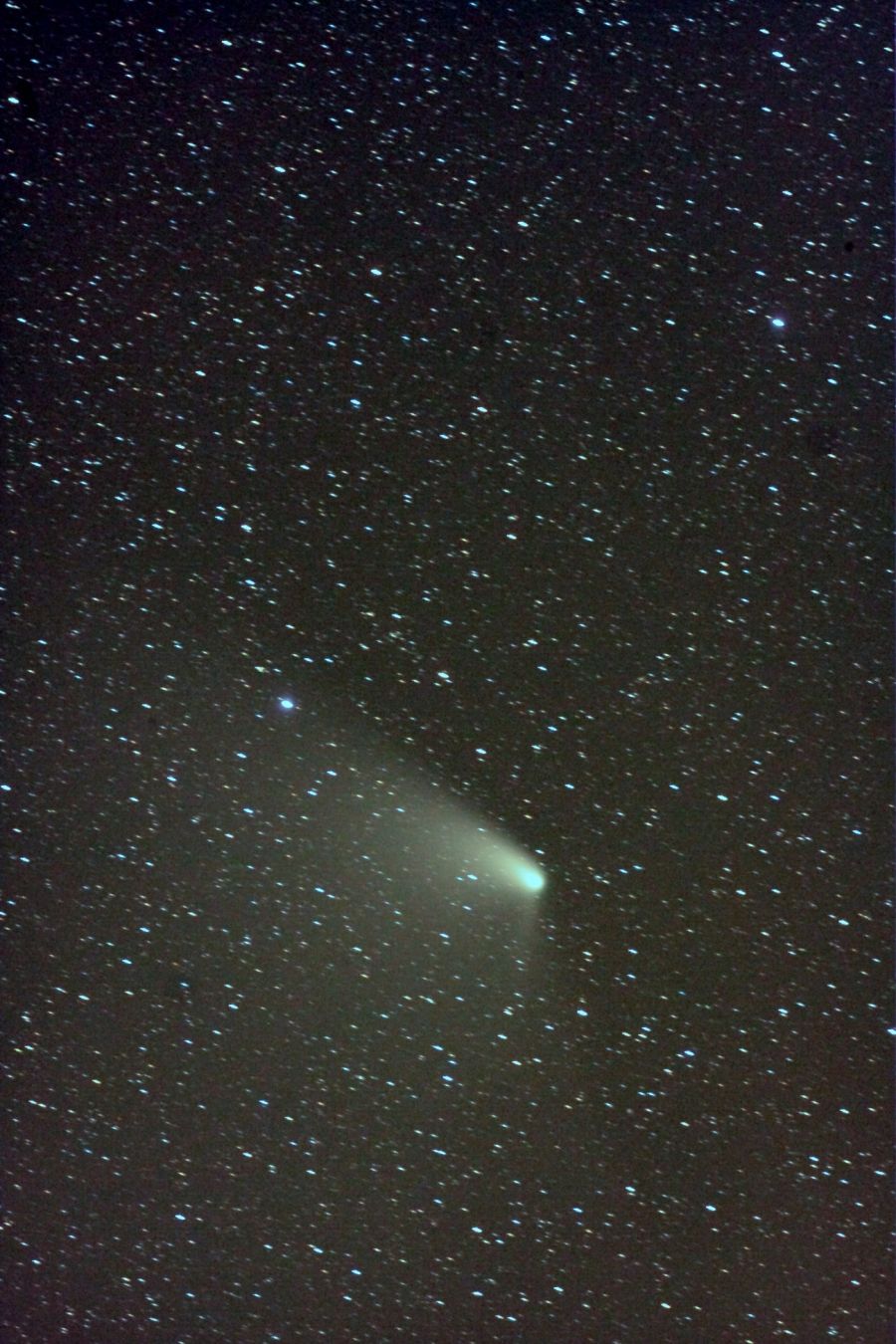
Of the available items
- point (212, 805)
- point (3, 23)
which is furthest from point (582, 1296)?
point (3, 23)

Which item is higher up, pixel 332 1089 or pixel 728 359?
pixel 728 359

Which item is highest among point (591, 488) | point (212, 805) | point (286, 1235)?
point (591, 488)

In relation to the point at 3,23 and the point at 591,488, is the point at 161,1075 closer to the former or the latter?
the point at 591,488

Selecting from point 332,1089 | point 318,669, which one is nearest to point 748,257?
point 318,669

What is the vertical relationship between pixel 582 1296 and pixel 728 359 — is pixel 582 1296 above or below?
below

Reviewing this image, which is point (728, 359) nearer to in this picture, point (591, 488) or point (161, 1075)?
point (591, 488)
